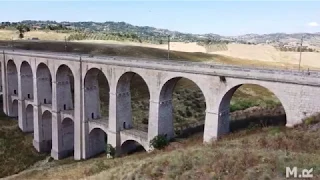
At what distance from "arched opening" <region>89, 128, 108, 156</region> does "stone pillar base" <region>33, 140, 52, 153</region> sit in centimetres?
1299

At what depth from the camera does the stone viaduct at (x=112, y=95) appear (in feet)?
96.6

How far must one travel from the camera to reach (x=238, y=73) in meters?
31.2

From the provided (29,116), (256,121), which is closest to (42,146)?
(29,116)

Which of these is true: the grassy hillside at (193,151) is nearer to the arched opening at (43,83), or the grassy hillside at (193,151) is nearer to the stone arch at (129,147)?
the stone arch at (129,147)

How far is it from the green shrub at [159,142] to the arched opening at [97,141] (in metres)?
14.0

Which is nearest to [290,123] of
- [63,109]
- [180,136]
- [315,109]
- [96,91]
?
[315,109]

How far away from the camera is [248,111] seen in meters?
54.6

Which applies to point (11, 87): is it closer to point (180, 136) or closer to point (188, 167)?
point (180, 136)

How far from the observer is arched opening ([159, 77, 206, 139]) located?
38750 millimetres

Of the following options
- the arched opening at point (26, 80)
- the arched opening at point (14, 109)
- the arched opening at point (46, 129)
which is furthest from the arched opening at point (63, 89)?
the arched opening at point (14, 109)

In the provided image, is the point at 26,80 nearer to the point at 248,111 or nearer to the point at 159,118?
the point at 159,118

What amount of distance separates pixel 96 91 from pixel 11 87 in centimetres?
2756

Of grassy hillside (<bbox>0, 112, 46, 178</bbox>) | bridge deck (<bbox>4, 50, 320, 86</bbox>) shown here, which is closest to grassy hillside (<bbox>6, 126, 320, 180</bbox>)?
bridge deck (<bbox>4, 50, 320, 86</bbox>)

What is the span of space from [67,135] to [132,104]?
14.8 m
